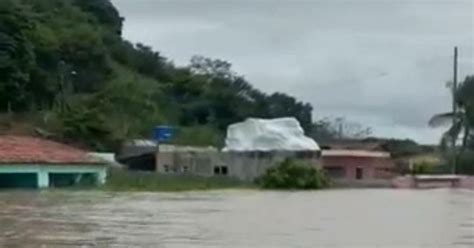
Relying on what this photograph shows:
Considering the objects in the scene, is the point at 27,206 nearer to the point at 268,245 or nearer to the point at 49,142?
the point at 268,245

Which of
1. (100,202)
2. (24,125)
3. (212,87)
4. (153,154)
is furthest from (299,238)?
(212,87)

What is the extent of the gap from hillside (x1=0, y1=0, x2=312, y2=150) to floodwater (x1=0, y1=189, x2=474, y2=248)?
13.9 meters

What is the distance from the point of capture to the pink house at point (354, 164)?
4413 cm

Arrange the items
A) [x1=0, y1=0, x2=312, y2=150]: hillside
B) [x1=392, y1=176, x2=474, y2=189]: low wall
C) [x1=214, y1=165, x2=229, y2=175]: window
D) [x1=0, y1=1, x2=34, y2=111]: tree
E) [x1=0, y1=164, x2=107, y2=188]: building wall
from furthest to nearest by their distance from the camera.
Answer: [x1=214, y1=165, x2=229, y2=175]: window
[x1=392, y1=176, x2=474, y2=189]: low wall
[x1=0, y1=0, x2=312, y2=150]: hillside
[x1=0, y1=1, x2=34, y2=111]: tree
[x1=0, y1=164, x2=107, y2=188]: building wall

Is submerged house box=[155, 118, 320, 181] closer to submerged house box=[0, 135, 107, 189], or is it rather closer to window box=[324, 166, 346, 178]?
window box=[324, 166, 346, 178]

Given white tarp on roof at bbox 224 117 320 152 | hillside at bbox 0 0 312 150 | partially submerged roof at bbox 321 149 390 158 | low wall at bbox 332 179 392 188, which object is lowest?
low wall at bbox 332 179 392 188

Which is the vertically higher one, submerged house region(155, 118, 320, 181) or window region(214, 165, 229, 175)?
submerged house region(155, 118, 320, 181)

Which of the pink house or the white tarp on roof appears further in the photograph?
the pink house

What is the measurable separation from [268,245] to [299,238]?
117 centimetres

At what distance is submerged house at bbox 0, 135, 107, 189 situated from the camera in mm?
27422

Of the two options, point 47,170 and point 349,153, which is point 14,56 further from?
point 349,153

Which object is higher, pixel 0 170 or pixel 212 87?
pixel 212 87

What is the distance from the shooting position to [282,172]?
3212 cm

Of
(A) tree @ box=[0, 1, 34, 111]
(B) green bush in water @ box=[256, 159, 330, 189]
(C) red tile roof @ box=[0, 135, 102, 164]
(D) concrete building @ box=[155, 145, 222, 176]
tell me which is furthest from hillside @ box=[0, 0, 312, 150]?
(B) green bush in water @ box=[256, 159, 330, 189]
